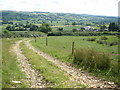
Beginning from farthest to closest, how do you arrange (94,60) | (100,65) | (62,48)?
1. (62,48)
2. (94,60)
3. (100,65)

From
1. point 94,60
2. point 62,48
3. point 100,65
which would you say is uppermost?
point 94,60

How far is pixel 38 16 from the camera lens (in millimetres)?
187375

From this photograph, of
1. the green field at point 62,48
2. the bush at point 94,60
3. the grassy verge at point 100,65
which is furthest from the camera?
the green field at point 62,48

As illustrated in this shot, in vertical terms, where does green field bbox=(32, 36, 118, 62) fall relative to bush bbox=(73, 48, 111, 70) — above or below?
below

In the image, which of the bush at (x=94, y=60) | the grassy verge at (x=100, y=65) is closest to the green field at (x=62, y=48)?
the bush at (x=94, y=60)

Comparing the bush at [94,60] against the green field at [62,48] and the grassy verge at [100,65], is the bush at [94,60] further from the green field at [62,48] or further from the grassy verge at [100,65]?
the green field at [62,48]

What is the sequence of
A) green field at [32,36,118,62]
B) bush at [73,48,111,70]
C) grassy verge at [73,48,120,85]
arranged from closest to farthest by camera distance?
grassy verge at [73,48,120,85] < bush at [73,48,111,70] < green field at [32,36,118,62]

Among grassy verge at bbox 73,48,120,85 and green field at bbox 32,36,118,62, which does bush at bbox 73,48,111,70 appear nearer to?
grassy verge at bbox 73,48,120,85

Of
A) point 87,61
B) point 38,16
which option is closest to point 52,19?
point 38,16

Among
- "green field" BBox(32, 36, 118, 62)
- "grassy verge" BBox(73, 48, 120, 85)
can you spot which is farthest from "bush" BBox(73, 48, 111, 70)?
"green field" BBox(32, 36, 118, 62)

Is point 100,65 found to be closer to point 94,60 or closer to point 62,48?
point 94,60

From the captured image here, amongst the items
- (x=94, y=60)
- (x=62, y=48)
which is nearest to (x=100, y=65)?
(x=94, y=60)

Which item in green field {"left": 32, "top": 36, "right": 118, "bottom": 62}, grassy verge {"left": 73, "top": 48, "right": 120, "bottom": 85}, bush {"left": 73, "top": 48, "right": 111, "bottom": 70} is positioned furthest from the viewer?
green field {"left": 32, "top": 36, "right": 118, "bottom": 62}

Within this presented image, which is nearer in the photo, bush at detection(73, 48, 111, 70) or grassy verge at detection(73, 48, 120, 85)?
grassy verge at detection(73, 48, 120, 85)
